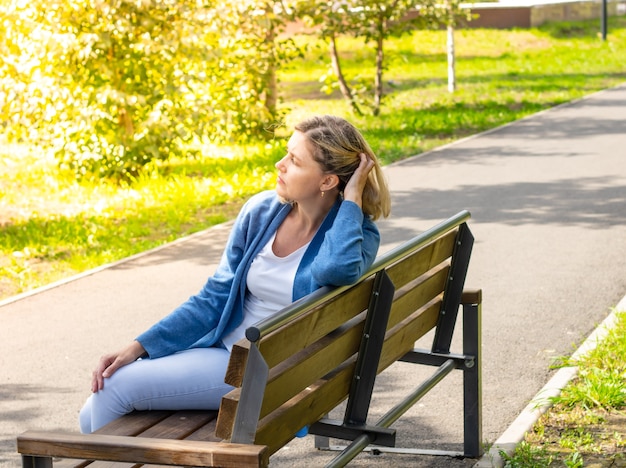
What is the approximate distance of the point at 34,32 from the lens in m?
12.9

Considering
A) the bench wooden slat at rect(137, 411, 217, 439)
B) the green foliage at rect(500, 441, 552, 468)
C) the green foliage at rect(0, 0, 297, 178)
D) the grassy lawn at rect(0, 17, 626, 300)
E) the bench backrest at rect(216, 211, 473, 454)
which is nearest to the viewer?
the bench backrest at rect(216, 211, 473, 454)

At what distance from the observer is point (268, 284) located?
12.7ft

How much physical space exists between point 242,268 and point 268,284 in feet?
0.38

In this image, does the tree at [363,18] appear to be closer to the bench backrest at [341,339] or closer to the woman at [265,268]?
the bench backrest at [341,339]

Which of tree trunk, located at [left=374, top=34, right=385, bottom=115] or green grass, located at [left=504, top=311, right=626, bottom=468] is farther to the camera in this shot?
tree trunk, located at [left=374, top=34, right=385, bottom=115]

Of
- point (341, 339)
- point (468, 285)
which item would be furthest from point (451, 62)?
point (341, 339)

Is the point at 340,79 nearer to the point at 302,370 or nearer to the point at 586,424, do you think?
the point at 586,424

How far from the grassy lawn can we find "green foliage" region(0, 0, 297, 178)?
48 cm

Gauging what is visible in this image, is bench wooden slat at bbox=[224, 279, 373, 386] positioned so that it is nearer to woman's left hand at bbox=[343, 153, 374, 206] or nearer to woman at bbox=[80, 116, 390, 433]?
woman at bbox=[80, 116, 390, 433]

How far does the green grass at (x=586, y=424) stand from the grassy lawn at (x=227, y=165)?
478cm

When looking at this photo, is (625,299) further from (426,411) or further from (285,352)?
(285,352)

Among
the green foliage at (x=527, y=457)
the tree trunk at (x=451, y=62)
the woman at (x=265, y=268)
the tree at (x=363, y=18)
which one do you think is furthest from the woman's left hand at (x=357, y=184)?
the tree trunk at (x=451, y=62)

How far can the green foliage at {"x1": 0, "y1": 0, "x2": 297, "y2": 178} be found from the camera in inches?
507

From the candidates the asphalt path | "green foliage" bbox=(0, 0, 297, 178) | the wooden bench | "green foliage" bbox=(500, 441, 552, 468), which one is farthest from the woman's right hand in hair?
"green foliage" bbox=(0, 0, 297, 178)
